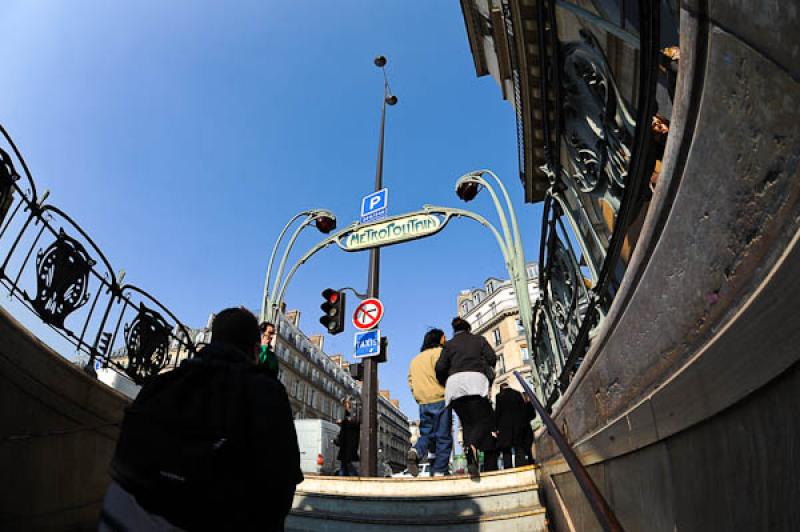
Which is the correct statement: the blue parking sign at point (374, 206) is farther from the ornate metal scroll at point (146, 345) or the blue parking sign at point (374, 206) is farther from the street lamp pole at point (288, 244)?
the ornate metal scroll at point (146, 345)

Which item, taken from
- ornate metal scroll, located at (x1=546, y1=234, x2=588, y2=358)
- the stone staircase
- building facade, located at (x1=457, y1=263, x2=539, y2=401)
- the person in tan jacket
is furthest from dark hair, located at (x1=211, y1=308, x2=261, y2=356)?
building facade, located at (x1=457, y1=263, x2=539, y2=401)

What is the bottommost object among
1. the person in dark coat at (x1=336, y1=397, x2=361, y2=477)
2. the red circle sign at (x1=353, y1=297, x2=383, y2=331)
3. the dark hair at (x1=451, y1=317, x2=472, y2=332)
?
the person in dark coat at (x1=336, y1=397, x2=361, y2=477)

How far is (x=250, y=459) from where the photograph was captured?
1.43 m

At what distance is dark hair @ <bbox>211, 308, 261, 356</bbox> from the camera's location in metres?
1.84

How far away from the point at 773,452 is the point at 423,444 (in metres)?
4.71

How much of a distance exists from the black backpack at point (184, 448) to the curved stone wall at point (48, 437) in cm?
204

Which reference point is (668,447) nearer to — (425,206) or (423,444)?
(423,444)

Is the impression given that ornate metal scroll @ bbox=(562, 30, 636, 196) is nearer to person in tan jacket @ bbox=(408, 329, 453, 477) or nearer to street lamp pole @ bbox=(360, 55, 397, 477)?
person in tan jacket @ bbox=(408, 329, 453, 477)

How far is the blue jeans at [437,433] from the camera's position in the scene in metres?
4.85

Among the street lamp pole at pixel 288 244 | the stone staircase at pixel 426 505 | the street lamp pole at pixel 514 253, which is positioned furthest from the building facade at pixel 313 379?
the stone staircase at pixel 426 505

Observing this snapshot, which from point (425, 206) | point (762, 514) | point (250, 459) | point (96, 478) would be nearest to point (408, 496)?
point (96, 478)

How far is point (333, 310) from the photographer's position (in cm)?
841

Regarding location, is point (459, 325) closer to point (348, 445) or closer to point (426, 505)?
point (426, 505)

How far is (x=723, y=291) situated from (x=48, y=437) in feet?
13.1
